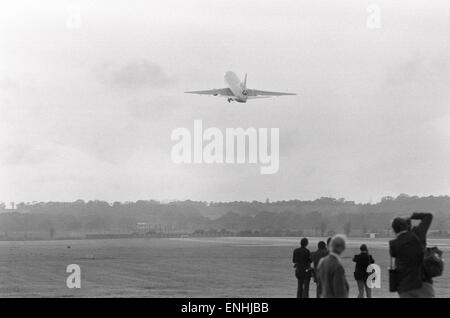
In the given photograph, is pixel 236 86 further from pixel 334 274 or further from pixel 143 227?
pixel 334 274

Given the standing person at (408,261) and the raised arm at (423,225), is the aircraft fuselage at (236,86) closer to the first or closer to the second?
the raised arm at (423,225)

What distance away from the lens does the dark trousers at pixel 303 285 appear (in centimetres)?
2535

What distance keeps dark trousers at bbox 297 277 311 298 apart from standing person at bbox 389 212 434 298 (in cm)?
780

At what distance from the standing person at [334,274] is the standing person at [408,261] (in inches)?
75.7

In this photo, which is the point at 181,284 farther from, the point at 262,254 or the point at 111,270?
the point at 262,254

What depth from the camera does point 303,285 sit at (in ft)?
84.6

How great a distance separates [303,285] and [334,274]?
33.8ft

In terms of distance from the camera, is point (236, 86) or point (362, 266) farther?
point (236, 86)

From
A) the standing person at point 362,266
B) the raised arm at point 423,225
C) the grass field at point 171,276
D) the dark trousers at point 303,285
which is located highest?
the raised arm at point 423,225

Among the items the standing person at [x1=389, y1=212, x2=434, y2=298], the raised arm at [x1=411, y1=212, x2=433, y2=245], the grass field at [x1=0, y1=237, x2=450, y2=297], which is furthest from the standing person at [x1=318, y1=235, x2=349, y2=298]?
the grass field at [x1=0, y1=237, x2=450, y2=297]

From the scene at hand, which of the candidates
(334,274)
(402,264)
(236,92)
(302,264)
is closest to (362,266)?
(302,264)

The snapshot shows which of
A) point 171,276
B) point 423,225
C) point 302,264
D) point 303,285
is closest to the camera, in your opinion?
point 423,225

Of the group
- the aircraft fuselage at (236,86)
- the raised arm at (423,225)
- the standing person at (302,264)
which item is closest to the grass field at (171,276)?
the standing person at (302,264)
